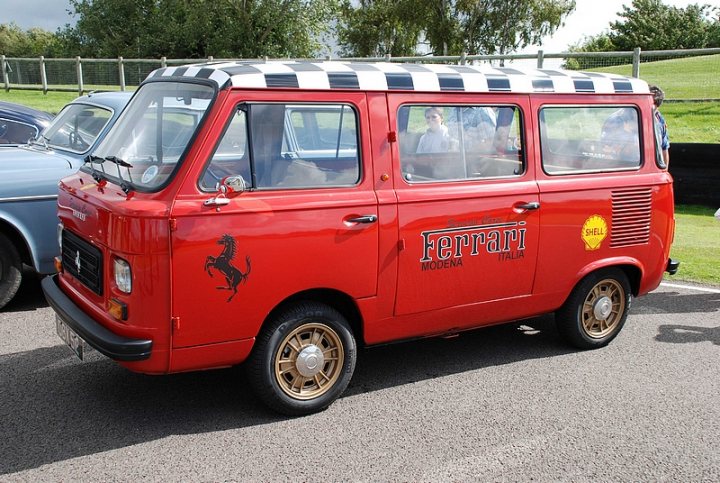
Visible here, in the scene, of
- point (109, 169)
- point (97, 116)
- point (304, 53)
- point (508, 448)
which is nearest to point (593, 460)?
point (508, 448)

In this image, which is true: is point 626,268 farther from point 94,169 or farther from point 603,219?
point 94,169

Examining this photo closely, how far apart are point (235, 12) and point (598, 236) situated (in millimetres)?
38748

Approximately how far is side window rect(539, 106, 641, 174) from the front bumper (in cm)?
308

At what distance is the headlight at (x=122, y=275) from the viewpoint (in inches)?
160

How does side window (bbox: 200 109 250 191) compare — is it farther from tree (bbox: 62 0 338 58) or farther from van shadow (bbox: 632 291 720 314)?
tree (bbox: 62 0 338 58)

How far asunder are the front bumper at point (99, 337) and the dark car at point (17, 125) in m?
4.82

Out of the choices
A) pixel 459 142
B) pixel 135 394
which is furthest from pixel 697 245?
pixel 135 394

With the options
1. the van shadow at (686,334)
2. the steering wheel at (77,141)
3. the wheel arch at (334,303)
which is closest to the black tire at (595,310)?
the van shadow at (686,334)

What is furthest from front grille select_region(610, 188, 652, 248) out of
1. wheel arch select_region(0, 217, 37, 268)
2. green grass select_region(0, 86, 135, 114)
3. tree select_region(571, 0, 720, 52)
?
tree select_region(571, 0, 720, 52)

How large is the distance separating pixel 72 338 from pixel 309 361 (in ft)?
4.72

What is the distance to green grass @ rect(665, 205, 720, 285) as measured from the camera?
845cm

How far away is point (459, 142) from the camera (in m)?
5.12

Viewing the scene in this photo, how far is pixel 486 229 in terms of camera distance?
5.12 metres

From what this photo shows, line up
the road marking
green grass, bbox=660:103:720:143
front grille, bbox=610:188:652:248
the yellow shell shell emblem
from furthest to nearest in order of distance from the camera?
green grass, bbox=660:103:720:143
the road marking
front grille, bbox=610:188:652:248
the yellow shell shell emblem
